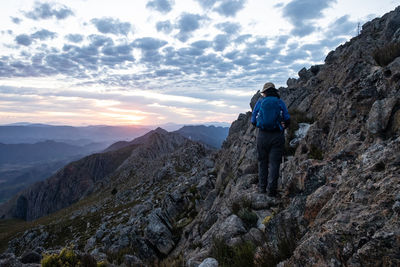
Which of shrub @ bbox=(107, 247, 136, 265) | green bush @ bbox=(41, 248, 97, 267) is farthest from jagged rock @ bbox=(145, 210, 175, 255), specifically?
green bush @ bbox=(41, 248, 97, 267)

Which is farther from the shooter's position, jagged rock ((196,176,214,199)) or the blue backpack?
jagged rock ((196,176,214,199))

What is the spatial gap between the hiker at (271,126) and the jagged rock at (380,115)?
2.90m

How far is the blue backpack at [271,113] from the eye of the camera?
830 cm

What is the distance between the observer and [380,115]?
18.8ft

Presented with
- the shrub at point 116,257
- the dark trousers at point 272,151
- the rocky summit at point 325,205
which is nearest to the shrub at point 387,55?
the rocky summit at point 325,205

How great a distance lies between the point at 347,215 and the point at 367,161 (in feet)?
6.40

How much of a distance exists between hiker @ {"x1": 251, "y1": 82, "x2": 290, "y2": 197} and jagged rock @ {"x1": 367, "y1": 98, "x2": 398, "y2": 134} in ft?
9.52

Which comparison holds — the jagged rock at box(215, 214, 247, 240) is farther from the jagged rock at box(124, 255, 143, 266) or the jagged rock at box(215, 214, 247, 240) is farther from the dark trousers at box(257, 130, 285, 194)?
the jagged rock at box(124, 255, 143, 266)

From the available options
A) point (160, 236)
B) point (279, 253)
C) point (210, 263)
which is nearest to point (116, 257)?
point (160, 236)

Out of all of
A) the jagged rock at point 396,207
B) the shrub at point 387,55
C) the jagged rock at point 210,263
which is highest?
the shrub at point 387,55

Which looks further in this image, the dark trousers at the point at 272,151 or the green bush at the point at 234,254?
the dark trousers at the point at 272,151

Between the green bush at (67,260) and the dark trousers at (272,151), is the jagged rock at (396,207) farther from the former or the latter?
the green bush at (67,260)

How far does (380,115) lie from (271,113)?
11.0 feet

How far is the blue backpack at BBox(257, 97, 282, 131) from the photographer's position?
8297mm
